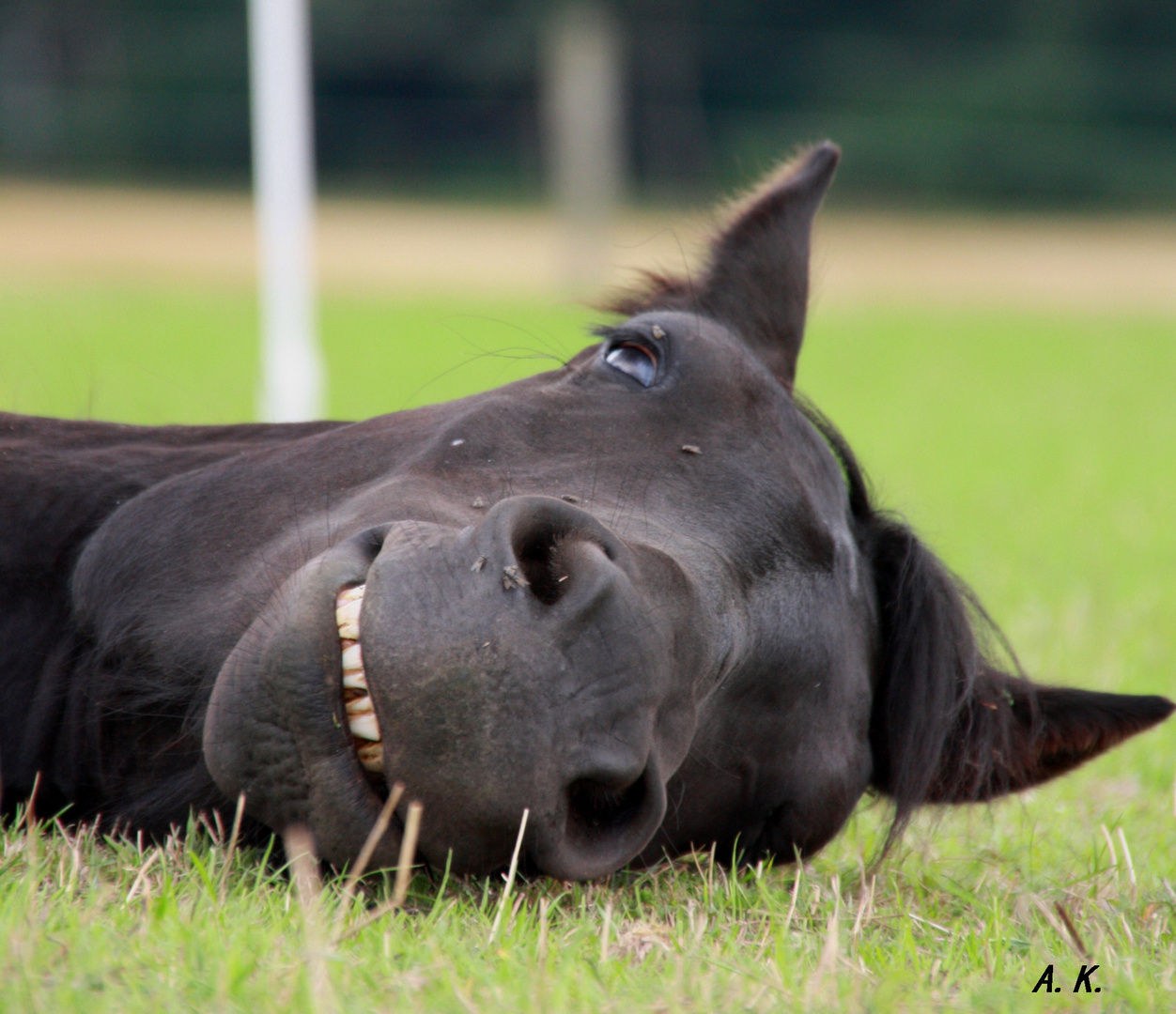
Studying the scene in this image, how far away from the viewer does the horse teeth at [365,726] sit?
6.30 feet

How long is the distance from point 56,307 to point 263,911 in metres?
18.8

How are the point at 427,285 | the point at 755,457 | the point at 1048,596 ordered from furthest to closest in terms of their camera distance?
the point at 427,285
the point at 1048,596
the point at 755,457

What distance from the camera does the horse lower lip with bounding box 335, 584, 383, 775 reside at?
6.27ft

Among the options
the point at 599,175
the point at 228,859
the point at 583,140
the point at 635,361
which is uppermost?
the point at 583,140

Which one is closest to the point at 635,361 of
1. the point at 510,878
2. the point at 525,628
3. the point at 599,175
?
the point at 525,628

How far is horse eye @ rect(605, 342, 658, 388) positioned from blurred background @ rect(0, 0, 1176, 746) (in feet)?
39.2

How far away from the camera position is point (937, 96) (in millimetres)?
32156

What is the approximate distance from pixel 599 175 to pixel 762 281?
78.9 feet

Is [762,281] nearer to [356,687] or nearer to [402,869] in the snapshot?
[356,687]

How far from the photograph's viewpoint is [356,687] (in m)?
1.93

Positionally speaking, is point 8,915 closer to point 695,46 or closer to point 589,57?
point 589,57

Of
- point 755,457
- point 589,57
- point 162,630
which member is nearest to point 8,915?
point 162,630

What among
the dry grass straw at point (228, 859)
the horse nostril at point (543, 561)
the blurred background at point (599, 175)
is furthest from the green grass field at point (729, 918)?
the blurred background at point (599, 175)

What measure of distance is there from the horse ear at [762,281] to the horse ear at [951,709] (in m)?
0.56
